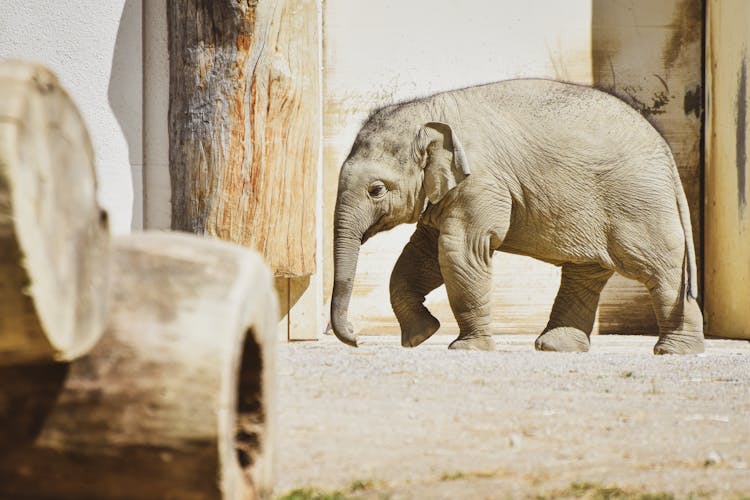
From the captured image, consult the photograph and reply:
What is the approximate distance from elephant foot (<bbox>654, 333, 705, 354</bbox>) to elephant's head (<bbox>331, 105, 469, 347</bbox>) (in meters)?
1.39

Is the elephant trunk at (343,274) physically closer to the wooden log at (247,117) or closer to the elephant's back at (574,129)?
the wooden log at (247,117)

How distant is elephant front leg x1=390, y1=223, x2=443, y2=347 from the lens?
6293 millimetres

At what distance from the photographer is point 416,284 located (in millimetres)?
6473

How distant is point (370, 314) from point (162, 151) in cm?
190

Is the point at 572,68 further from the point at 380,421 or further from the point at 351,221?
the point at 380,421

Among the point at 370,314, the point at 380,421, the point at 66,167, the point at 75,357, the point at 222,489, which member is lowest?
the point at 370,314

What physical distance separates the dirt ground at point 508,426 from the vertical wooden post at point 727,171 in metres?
2.83

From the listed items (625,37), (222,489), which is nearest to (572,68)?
(625,37)

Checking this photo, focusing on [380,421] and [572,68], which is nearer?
[380,421]

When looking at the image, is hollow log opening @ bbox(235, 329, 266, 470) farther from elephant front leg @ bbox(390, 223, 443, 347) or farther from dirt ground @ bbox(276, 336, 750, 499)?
elephant front leg @ bbox(390, 223, 443, 347)

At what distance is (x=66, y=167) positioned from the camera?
1926 mm

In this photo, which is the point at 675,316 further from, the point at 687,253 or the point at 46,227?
the point at 46,227

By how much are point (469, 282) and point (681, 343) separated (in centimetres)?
121

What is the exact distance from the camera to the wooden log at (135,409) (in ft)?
6.46
